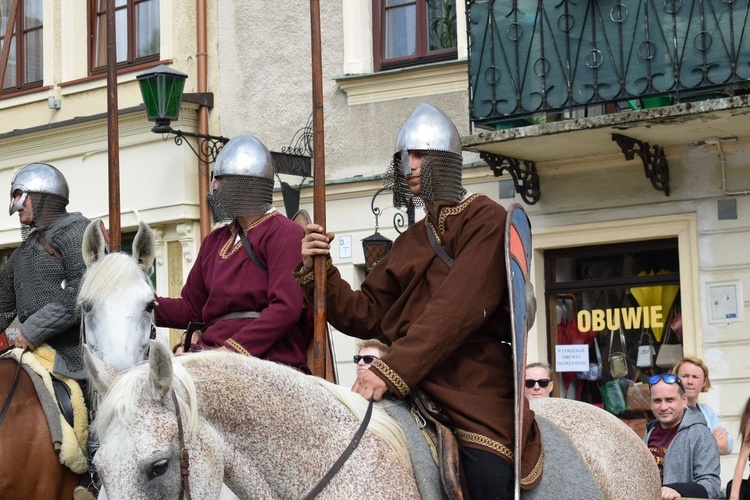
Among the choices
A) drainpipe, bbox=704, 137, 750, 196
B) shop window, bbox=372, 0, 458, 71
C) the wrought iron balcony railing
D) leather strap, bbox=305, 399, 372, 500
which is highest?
shop window, bbox=372, 0, 458, 71

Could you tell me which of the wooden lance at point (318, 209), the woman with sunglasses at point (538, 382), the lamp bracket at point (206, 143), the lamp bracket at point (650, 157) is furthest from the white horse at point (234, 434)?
the lamp bracket at point (206, 143)

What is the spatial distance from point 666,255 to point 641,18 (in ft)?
6.85

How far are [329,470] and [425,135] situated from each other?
1.44 meters

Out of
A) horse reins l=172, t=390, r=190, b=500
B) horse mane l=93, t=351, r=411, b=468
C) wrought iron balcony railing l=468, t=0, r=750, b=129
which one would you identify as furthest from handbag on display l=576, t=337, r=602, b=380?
horse reins l=172, t=390, r=190, b=500

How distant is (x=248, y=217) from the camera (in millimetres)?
6852

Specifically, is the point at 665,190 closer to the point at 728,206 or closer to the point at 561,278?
the point at 728,206

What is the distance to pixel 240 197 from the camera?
270 inches

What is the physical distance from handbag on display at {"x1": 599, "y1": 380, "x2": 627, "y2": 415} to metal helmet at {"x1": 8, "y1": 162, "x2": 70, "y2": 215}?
236 inches

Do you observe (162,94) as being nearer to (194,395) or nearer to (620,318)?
(620,318)

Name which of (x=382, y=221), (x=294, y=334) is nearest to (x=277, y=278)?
(x=294, y=334)

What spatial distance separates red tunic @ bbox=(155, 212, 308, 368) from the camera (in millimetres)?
6305

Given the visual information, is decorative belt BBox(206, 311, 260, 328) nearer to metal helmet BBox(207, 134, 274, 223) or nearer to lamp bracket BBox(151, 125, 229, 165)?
metal helmet BBox(207, 134, 274, 223)

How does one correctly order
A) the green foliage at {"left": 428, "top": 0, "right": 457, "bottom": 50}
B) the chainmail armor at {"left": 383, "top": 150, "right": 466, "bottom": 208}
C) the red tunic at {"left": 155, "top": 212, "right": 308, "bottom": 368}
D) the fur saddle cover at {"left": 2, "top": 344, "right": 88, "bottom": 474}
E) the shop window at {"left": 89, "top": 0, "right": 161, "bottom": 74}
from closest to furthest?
the chainmail armor at {"left": 383, "top": 150, "right": 466, "bottom": 208}
the red tunic at {"left": 155, "top": 212, "right": 308, "bottom": 368}
the fur saddle cover at {"left": 2, "top": 344, "right": 88, "bottom": 474}
the green foliage at {"left": 428, "top": 0, "right": 457, "bottom": 50}
the shop window at {"left": 89, "top": 0, "right": 161, "bottom": 74}

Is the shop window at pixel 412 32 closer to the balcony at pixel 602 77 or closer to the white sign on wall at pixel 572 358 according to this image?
the balcony at pixel 602 77
